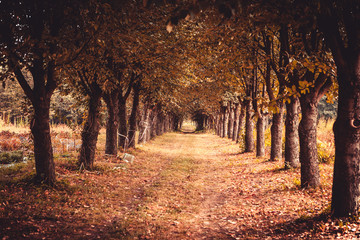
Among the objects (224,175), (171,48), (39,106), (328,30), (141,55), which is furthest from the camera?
(224,175)

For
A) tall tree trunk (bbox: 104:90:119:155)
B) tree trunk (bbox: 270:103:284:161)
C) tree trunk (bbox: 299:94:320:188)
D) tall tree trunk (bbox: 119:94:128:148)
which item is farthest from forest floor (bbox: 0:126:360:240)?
tall tree trunk (bbox: 119:94:128:148)

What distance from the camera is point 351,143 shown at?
18.1 feet

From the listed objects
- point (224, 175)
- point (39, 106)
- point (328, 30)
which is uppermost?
point (328, 30)

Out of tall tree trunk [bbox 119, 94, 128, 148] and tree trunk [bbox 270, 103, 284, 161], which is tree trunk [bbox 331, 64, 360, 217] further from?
tall tree trunk [bbox 119, 94, 128, 148]

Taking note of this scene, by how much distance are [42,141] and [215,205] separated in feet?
20.1

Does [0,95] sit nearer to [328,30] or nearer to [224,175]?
[224,175]

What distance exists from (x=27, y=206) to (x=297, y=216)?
7.07 metres

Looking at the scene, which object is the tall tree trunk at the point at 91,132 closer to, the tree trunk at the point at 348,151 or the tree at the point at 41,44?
the tree at the point at 41,44

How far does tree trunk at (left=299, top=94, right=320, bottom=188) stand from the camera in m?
8.53

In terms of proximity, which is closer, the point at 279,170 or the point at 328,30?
the point at 328,30

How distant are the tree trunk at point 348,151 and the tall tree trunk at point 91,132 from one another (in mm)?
9687

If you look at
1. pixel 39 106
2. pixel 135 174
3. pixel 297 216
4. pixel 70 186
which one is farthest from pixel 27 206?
pixel 297 216

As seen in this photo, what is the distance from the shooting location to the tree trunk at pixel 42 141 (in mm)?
7793

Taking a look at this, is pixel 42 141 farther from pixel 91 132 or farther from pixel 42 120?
pixel 91 132
